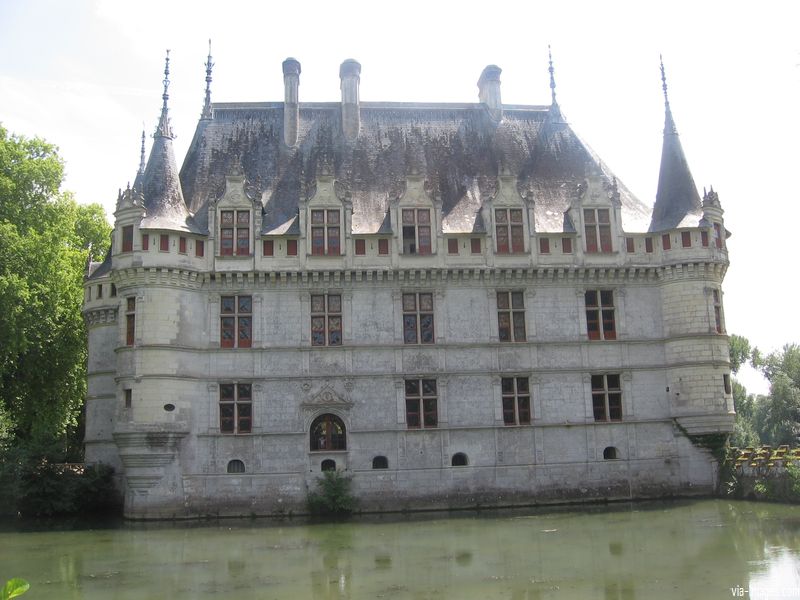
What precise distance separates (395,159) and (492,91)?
5510 mm

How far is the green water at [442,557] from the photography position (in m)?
14.2

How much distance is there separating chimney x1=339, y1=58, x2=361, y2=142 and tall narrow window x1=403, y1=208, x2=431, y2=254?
5.16 m

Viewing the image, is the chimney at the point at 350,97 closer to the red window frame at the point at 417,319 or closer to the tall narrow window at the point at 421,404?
the red window frame at the point at 417,319

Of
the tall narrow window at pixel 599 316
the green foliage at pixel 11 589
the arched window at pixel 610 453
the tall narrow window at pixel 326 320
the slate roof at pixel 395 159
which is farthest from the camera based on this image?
the slate roof at pixel 395 159

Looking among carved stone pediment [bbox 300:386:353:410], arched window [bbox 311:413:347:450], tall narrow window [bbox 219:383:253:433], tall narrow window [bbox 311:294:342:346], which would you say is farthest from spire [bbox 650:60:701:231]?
tall narrow window [bbox 219:383:253:433]

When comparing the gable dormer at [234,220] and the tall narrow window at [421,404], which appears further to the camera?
the gable dormer at [234,220]

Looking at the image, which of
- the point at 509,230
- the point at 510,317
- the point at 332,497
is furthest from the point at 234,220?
the point at 510,317

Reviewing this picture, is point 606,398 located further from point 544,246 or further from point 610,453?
point 544,246

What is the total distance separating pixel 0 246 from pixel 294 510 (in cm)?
Answer: 1448

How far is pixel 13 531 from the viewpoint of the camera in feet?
77.2

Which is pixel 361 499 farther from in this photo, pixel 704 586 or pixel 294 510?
pixel 704 586

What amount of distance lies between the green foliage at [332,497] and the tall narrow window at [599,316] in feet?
32.8

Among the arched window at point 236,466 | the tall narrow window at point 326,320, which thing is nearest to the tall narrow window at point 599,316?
the tall narrow window at point 326,320

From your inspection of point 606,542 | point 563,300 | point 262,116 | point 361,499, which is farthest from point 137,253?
point 606,542
